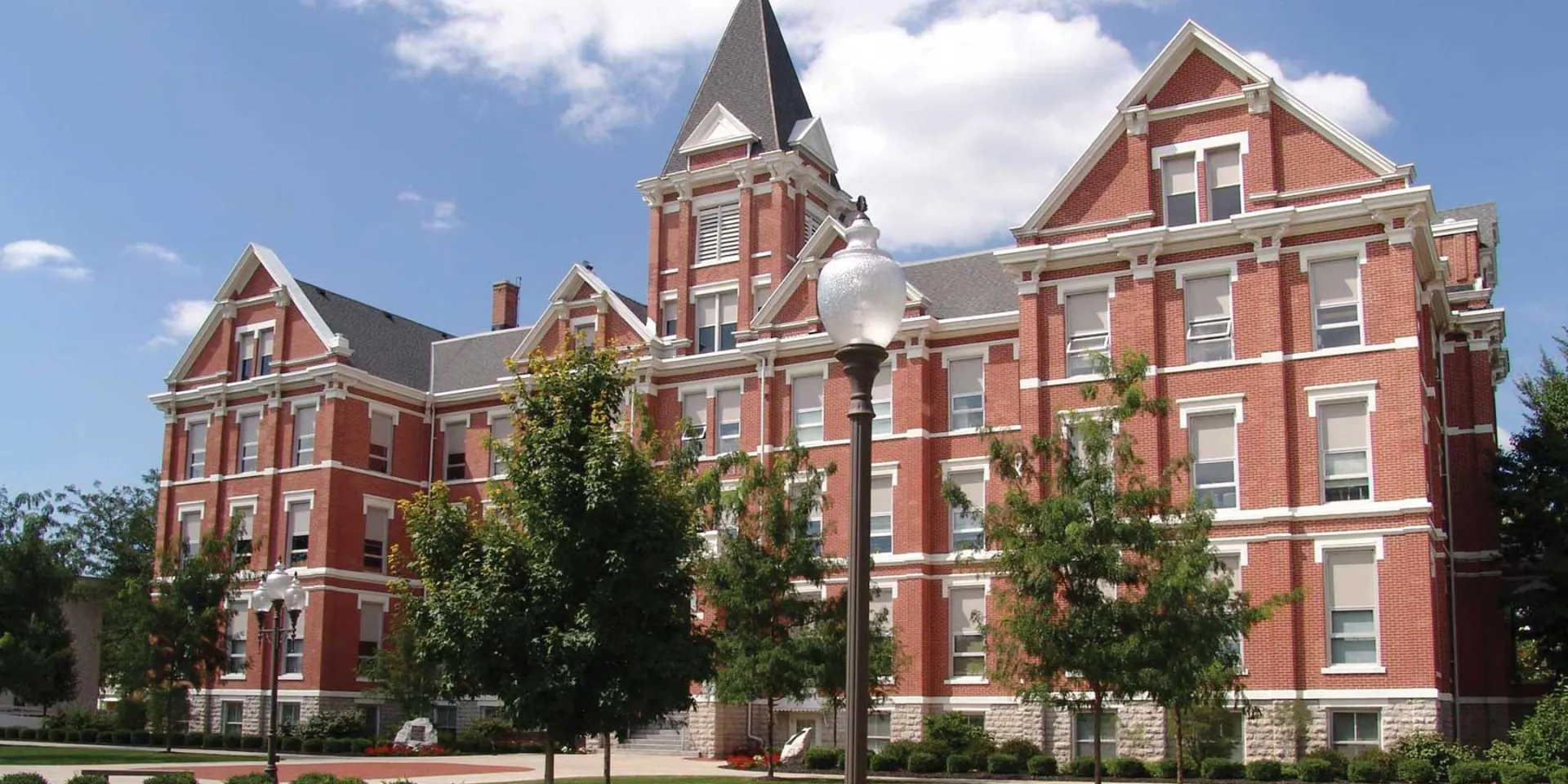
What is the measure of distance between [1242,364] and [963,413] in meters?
8.42

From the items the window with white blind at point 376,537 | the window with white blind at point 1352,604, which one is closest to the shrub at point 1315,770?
the window with white blind at point 1352,604

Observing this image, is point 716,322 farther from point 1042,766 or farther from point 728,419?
point 1042,766

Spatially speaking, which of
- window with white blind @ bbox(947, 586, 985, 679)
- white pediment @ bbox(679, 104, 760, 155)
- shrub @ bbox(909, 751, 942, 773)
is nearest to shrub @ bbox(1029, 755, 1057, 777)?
shrub @ bbox(909, 751, 942, 773)

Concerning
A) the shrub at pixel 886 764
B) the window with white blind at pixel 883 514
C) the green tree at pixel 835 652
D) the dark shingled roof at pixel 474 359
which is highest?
the dark shingled roof at pixel 474 359

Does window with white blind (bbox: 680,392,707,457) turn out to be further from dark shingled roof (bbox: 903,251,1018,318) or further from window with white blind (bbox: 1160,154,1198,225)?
window with white blind (bbox: 1160,154,1198,225)

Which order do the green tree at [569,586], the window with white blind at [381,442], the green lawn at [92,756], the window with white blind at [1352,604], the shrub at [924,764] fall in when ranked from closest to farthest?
1. the green tree at [569,586]
2. the window with white blind at [1352,604]
3. the shrub at [924,764]
4. the green lawn at [92,756]
5. the window with white blind at [381,442]

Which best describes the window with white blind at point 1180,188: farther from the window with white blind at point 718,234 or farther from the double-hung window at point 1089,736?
the window with white blind at point 718,234

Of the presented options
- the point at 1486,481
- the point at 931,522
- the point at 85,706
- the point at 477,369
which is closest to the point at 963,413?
the point at 931,522

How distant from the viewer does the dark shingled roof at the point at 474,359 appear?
2079 inches

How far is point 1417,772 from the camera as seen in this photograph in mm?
29625

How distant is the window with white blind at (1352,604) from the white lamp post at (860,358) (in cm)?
2575

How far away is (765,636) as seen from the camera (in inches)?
1276

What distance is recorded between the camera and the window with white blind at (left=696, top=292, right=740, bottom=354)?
47250 mm

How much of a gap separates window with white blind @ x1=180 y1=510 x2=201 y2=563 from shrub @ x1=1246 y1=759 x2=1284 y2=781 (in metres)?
37.1
